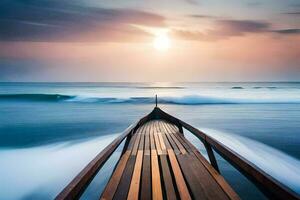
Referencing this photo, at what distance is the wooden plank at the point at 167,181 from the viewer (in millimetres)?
3233

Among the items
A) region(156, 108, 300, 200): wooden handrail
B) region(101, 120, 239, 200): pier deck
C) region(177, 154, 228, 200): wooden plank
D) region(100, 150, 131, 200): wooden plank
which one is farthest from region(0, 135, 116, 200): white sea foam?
region(156, 108, 300, 200): wooden handrail

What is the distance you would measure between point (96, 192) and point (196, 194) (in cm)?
524

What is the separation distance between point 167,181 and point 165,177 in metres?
0.19

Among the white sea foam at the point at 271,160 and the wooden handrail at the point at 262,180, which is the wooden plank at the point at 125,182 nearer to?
the wooden handrail at the point at 262,180

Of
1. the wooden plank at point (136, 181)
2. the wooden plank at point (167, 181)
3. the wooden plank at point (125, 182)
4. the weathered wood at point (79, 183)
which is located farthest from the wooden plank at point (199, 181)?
the weathered wood at point (79, 183)

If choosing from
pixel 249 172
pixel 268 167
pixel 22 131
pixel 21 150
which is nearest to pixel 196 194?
pixel 249 172

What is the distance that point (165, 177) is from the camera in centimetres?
395

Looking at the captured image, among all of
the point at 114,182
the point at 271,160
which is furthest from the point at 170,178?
the point at 271,160

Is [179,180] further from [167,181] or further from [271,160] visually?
[271,160]

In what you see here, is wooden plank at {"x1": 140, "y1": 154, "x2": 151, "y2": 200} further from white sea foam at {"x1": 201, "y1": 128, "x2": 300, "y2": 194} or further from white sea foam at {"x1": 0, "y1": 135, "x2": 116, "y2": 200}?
white sea foam at {"x1": 201, "y1": 128, "x2": 300, "y2": 194}

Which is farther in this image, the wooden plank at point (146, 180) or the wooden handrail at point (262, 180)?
the wooden plank at point (146, 180)

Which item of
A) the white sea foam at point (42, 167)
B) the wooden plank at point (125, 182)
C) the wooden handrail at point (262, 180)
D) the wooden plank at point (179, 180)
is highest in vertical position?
the wooden handrail at point (262, 180)

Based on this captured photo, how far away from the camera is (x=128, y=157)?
17.3ft

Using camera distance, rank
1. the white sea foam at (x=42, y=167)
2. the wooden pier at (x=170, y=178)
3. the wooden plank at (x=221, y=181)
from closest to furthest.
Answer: the wooden pier at (x=170, y=178) < the wooden plank at (x=221, y=181) < the white sea foam at (x=42, y=167)
